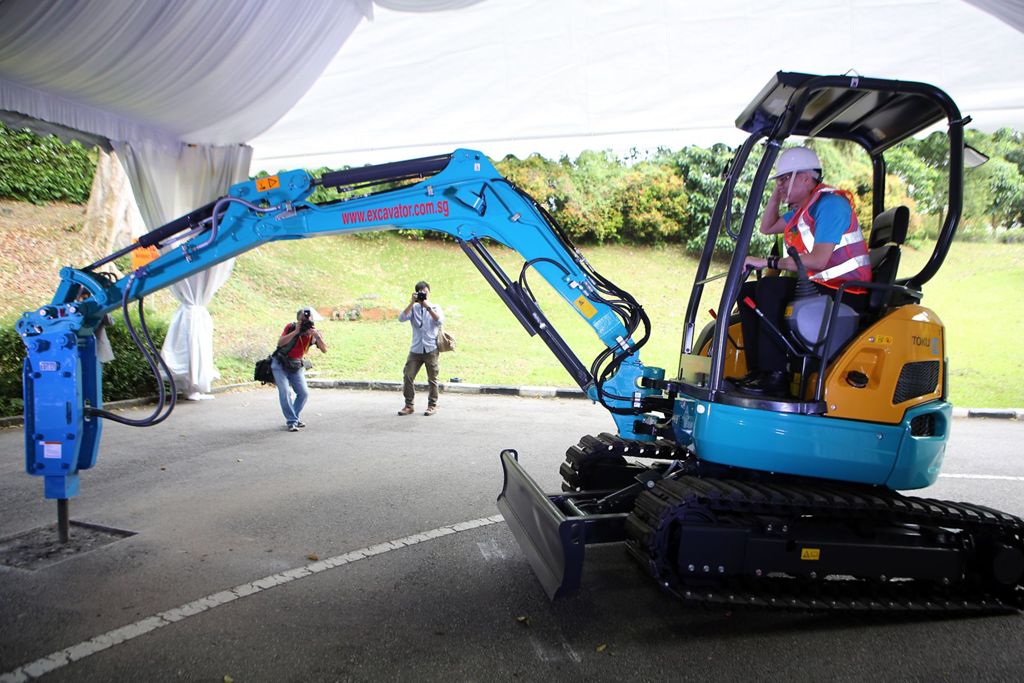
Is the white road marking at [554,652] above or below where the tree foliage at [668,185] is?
below

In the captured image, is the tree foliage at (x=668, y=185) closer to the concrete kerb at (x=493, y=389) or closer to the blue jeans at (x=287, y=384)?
the concrete kerb at (x=493, y=389)

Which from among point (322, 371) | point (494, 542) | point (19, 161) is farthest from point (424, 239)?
point (494, 542)

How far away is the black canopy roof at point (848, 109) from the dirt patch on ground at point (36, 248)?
593 inches

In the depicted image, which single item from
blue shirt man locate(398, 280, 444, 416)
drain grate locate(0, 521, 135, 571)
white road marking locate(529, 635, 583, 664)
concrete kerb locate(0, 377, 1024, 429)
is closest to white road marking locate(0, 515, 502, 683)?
drain grate locate(0, 521, 135, 571)

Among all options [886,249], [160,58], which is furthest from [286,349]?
[886,249]

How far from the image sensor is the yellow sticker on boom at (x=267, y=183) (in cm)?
418

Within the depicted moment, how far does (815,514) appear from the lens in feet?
10.9

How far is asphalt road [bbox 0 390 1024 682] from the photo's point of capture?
2895 mm

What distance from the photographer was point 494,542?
4395mm

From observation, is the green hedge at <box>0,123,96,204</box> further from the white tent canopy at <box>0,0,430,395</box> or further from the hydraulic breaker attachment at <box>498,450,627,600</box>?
the hydraulic breaker attachment at <box>498,450,627,600</box>

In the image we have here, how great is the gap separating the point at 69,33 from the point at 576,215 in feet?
58.7

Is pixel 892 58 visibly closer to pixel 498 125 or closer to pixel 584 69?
pixel 584 69

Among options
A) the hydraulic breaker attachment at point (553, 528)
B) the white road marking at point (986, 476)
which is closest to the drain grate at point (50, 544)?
the hydraulic breaker attachment at point (553, 528)

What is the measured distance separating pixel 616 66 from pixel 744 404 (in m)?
4.37
